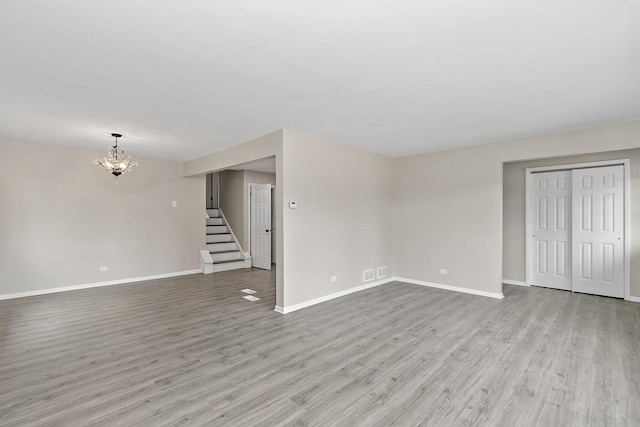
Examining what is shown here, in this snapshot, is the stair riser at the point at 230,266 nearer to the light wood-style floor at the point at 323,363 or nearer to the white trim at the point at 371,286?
the light wood-style floor at the point at 323,363

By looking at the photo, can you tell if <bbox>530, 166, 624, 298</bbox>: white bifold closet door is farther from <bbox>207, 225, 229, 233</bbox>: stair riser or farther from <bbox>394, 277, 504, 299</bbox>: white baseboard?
<bbox>207, 225, 229, 233</bbox>: stair riser

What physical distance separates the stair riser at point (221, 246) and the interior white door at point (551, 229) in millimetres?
6935

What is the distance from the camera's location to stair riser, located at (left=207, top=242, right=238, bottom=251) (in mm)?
7780

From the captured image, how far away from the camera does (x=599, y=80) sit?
269 cm

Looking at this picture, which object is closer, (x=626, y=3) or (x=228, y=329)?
(x=626, y=3)

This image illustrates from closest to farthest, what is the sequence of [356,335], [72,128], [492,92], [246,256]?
[492,92] → [356,335] → [72,128] → [246,256]

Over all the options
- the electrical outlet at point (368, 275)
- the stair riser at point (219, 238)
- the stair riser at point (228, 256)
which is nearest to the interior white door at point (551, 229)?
the electrical outlet at point (368, 275)

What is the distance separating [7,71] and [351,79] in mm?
2921

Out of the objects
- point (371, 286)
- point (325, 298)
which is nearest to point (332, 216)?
point (325, 298)

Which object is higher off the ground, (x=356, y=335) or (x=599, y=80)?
(x=599, y=80)

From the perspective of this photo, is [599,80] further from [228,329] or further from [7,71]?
[7,71]

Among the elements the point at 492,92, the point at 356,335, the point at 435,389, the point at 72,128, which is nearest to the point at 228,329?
the point at 356,335

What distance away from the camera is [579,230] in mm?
5066

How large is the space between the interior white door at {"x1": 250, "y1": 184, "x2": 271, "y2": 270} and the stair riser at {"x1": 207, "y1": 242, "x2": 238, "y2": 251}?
0.63 meters
